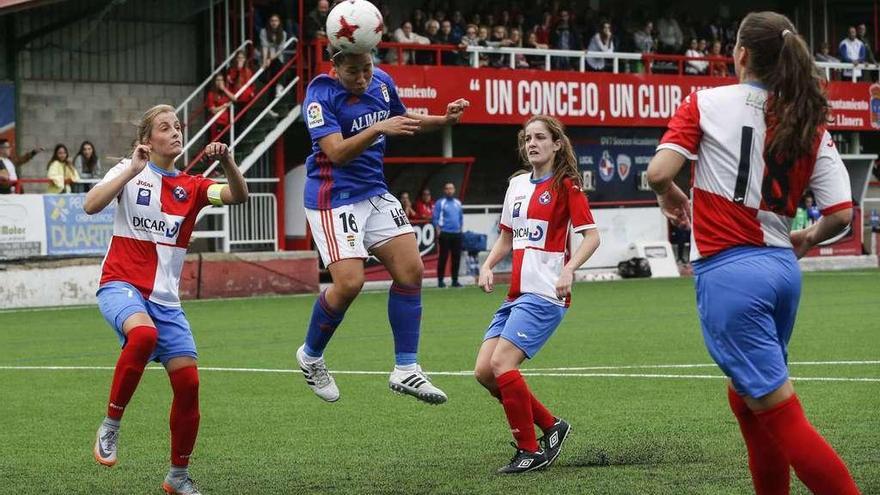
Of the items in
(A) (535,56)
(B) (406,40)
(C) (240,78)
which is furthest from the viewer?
(A) (535,56)

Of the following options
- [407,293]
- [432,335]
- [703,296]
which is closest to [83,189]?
[432,335]

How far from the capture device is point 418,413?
10.9 meters

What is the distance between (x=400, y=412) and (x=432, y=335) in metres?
6.73

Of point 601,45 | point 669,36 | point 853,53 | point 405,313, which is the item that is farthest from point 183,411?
point 853,53

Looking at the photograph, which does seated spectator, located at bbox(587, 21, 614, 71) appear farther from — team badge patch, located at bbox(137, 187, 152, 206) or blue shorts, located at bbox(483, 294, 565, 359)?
team badge patch, located at bbox(137, 187, 152, 206)

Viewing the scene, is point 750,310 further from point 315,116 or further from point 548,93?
point 548,93

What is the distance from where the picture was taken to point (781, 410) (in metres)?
5.58

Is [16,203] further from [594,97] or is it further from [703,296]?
[703,296]

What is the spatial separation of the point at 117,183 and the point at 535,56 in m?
26.2

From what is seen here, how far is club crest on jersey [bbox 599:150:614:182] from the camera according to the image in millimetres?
34000

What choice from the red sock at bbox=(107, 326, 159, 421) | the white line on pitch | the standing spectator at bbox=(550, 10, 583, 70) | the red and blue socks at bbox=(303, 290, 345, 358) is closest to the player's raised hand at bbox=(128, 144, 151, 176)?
the red sock at bbox=(107, 326, 159, 421)

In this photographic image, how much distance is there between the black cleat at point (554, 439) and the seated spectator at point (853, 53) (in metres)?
31.6

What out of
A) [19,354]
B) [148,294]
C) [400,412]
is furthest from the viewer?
[19,354]

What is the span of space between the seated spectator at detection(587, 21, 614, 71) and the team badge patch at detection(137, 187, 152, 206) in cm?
2647
